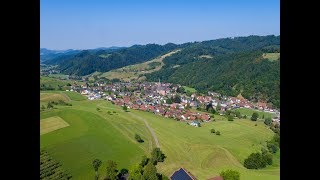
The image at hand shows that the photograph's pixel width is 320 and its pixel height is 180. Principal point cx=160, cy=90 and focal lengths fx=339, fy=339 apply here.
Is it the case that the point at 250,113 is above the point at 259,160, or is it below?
above

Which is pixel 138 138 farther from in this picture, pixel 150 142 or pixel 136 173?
pixel 136 173

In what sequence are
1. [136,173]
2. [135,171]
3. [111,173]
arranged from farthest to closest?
1. [111,173]
2. [135,171]
3. [136,173]

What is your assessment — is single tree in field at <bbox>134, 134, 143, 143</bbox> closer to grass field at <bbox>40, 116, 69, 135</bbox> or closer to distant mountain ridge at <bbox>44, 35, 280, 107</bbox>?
grass field at <bbox>40, 116, 69, 135</bbox>

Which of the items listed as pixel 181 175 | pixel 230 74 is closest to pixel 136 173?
pixel 181 175

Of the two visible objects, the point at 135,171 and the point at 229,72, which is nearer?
the point at 135,171

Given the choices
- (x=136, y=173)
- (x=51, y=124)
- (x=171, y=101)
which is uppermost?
(x=171, y=101)
